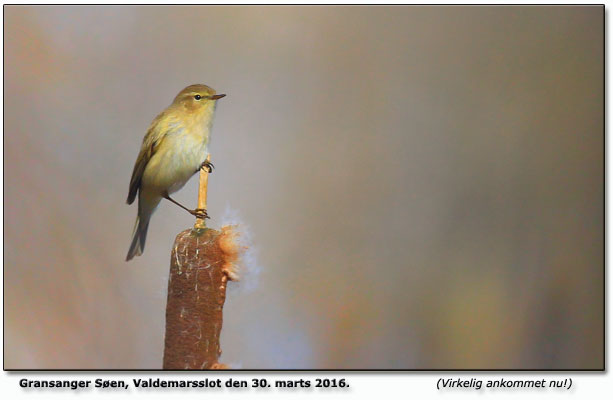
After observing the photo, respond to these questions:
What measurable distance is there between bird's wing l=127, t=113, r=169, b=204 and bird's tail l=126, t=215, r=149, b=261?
0.29 ft

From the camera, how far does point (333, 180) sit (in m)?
2.10

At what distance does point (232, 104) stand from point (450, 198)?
86cm

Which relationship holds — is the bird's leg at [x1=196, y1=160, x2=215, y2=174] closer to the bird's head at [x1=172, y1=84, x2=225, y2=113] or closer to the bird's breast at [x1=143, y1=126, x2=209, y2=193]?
the bird's breast at [x1=143, y1=126, x2=209, y2=193]

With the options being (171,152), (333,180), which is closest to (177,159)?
(171,152)

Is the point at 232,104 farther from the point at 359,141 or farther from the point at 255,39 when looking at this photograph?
the point at 359,141

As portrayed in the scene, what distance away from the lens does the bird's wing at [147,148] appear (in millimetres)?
1905

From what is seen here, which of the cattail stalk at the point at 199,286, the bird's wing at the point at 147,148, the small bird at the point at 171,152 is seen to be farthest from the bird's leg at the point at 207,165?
the cattail stalk at the point at 199,286

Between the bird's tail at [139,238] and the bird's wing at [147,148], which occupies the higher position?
the bird's wing at [147,148]

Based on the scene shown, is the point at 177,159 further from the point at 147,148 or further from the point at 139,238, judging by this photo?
the point at 139,238

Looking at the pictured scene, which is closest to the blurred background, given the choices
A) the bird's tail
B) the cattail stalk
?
the bird's tail

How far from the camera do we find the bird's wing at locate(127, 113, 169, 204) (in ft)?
6.25

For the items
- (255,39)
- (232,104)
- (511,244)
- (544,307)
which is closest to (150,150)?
(232,104)

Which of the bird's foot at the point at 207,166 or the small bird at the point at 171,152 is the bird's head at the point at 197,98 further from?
the bird's foot at the point at 207,166

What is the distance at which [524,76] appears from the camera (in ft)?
6.84
